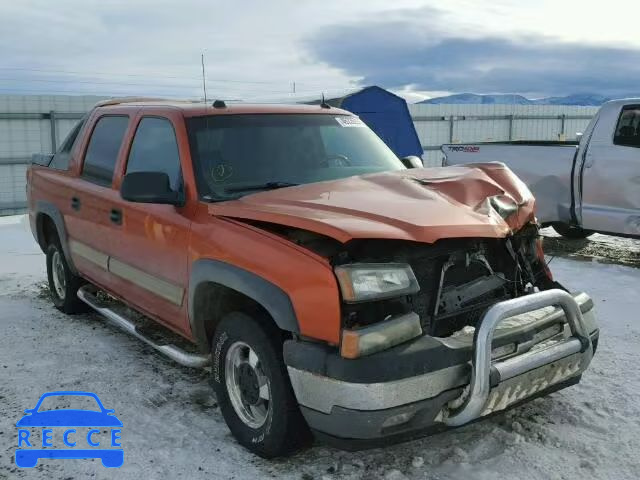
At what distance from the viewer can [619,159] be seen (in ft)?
24.7

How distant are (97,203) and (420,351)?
2.93 metres

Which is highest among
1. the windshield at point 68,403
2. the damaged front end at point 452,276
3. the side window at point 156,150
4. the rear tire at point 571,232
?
the side window at point 156,150

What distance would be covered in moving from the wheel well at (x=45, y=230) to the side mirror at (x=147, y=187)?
2.62 meters

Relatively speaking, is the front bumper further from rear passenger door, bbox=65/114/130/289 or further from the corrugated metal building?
the corrugated metal building

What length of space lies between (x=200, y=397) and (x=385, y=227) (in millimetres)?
1872

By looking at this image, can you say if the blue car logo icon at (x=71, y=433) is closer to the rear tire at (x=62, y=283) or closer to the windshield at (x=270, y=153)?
the windshield at (x=270, y=153)

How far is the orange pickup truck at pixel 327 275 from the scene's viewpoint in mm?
2689

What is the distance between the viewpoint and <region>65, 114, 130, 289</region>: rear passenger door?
4.55 m

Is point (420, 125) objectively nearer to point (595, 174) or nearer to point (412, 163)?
Answer: point (595, 174)

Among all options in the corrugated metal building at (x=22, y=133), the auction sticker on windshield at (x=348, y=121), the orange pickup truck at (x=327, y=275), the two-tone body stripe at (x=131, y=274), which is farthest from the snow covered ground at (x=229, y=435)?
the corrugated metal building at (x=22, y=133)

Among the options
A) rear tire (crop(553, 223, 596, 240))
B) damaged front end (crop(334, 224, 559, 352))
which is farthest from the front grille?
rear tire (crop(553, 223, 596, 240))

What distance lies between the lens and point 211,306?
3539mm

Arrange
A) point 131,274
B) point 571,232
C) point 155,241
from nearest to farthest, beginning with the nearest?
point 155,241 → point 131,274 → point 571,232

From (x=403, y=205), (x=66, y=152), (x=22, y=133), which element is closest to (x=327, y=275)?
(x=403, y=205)
